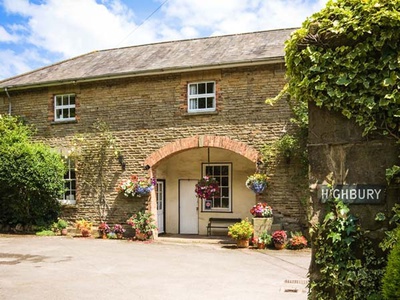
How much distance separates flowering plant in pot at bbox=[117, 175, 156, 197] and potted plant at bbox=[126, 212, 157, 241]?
74 cm

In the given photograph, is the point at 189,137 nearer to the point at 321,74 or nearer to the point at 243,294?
the point at 243,294

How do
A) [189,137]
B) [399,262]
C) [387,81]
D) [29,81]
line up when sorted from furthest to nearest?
[29,81]
[189,137]
[387,81]
[399,262]

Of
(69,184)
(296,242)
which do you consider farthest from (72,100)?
(296,242)

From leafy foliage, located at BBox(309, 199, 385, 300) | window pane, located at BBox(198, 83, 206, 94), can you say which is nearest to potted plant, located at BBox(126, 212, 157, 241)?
window pane, located at BBox(198, 83, 206, 94)

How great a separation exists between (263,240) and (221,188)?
13.4 ft

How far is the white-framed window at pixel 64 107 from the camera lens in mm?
15800

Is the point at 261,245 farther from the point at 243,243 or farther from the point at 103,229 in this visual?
the point at 103,229

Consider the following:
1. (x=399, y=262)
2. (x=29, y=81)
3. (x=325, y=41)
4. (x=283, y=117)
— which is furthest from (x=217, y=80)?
(x=399, y=262)

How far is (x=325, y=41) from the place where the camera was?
12.0 ft

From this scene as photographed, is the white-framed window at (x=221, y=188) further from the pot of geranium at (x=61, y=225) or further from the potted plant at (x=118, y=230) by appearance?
the pot of geranium at (x=61, y=225)

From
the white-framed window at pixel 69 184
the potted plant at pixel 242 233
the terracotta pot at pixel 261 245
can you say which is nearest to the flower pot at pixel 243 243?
the potted plant at pixel 242 233

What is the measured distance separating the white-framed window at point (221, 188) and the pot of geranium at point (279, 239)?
3.92 meters

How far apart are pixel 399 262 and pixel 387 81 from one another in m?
1.43

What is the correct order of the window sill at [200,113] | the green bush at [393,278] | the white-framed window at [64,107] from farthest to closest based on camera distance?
the white-framed window at [64,107]
the window sill at [200,113]
the green bush at [393,278]
